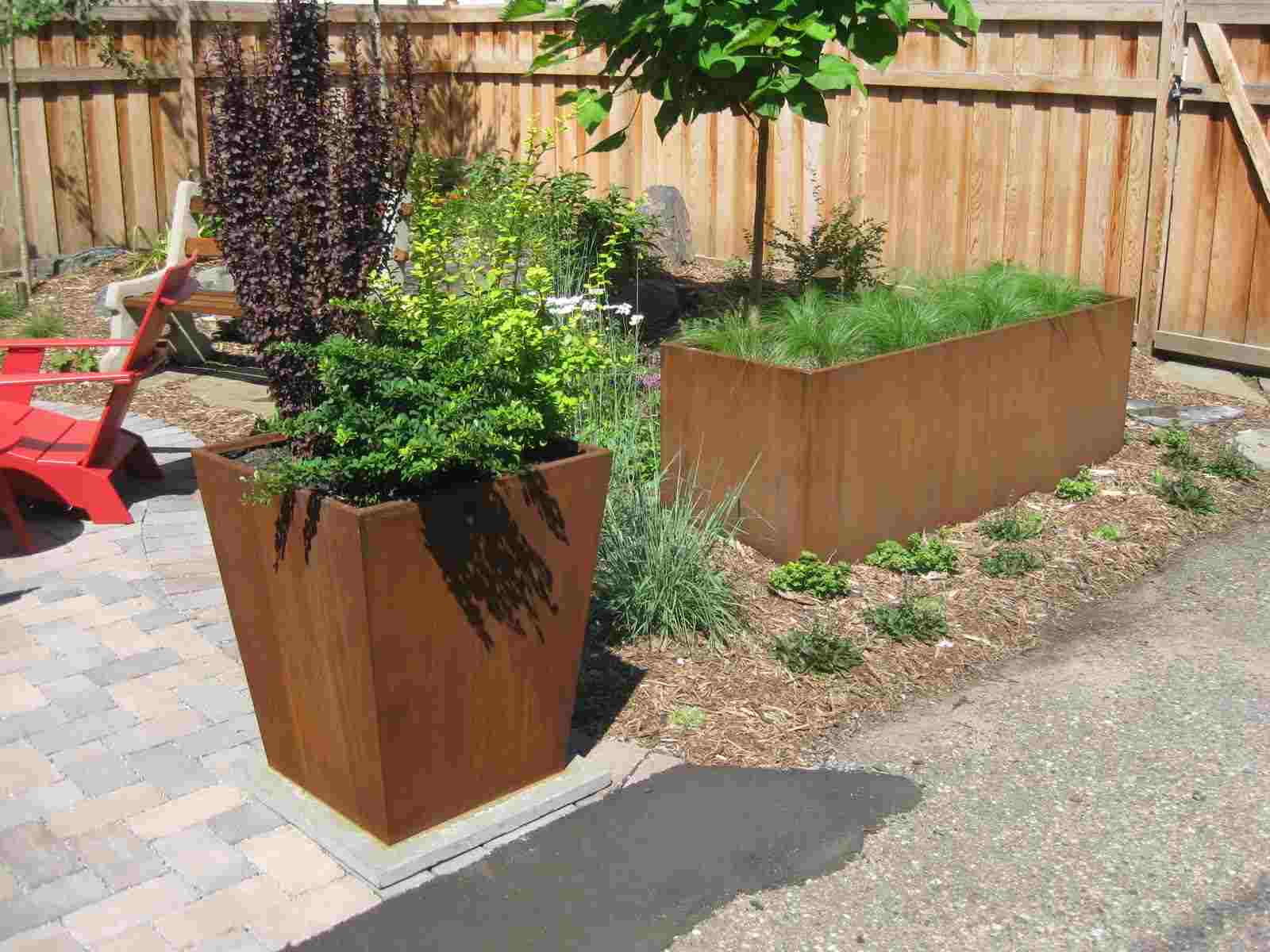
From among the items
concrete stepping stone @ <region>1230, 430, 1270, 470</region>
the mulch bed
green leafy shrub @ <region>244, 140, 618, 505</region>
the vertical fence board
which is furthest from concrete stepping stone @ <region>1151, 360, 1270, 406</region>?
the vertical fence board

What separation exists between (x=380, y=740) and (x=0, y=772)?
1.32m

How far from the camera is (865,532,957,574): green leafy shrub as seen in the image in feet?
18.3

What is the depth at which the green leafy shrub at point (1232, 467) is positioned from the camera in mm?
6777

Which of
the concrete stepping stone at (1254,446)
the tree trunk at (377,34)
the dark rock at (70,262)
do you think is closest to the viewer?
the concrete stepping stone at (1254,446)

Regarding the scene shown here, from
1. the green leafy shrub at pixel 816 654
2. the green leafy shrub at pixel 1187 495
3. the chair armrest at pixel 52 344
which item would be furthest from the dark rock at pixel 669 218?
the green leafy shrub at pixel 816 654

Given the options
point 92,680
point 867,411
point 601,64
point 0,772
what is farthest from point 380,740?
point 601,64

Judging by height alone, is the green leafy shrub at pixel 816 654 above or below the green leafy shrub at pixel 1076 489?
below

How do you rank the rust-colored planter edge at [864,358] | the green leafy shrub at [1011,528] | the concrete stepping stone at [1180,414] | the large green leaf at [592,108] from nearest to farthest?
the rust-colored planter edge at [864,358] < the green leafy shrub at [1011,528] < the large green leaf at [592,108] < the concrete stepping stone at [1180,414]

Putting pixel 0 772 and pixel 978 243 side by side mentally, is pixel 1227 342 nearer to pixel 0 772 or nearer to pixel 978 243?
pixel 978 243

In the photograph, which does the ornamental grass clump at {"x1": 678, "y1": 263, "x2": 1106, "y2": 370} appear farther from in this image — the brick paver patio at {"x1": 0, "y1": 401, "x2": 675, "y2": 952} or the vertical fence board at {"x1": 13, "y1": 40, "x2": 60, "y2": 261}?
the vertical fence board at {"x1": 13, "y1": 40, "x2": 60, "y2": 261}

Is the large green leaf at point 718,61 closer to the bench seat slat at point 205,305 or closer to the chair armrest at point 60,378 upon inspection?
the chair armrest at point 60,378

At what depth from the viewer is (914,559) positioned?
5.59m

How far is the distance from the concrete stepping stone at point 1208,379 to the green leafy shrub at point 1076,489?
1.93m

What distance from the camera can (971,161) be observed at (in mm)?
9148
